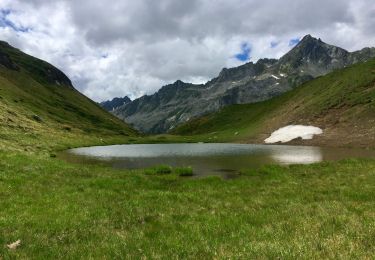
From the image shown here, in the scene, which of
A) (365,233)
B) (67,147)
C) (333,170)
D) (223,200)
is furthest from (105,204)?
(67,147)

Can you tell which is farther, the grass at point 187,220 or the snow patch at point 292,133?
the snow patch at point 292,133

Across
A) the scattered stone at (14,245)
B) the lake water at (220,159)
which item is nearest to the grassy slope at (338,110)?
the lake water at (220,159)

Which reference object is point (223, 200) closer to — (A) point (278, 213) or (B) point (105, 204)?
(A) point (278, 213)

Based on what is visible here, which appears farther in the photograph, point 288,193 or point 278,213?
point 288,193

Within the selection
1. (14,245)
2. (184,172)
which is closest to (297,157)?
(184,172)

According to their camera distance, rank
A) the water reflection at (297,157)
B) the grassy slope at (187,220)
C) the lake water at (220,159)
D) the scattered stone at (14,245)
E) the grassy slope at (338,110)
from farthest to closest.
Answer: the grassy slope at (338,110), the water reflection at (297,157), the lake water at (220,159), the scattered stone at (14,245), the grassy slope at (187,220)

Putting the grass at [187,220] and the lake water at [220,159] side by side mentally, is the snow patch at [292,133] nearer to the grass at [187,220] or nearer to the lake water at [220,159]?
the lake water at [220,159]

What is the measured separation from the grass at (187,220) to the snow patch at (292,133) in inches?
3484

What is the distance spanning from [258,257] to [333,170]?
Result: 30737 mm

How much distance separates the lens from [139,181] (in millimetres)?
32000

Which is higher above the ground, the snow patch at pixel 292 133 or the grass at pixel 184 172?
the snow patch at pixel 292 133

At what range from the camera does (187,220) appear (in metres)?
16.3

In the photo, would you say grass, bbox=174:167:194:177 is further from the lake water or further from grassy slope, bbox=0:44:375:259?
grassy slope, bbox=0:44:375:259

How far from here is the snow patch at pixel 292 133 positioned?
11294 cm
